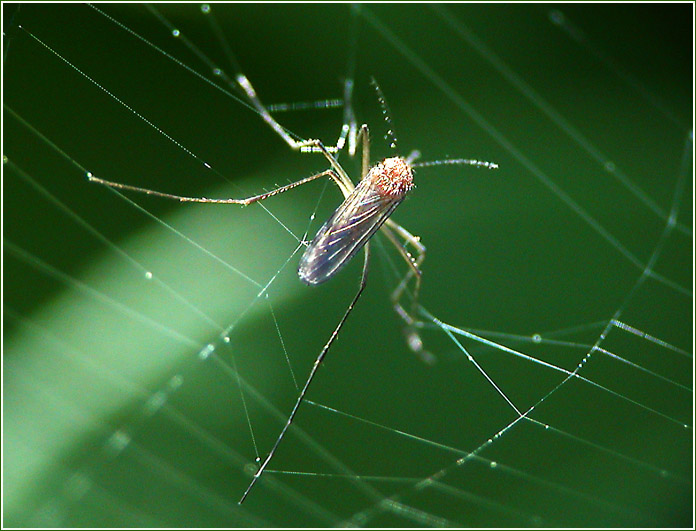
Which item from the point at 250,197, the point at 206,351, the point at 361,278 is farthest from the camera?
the point at 361,278

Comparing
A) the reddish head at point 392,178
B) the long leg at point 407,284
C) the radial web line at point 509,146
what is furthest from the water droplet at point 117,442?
the radial web line at point 509,146

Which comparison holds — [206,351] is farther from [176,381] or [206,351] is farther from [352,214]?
[352,214]

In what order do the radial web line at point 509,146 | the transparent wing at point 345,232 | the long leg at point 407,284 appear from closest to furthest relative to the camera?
the transparent wing at point 345,232, the long leg at point 407,284, the radial web line at point 509,146

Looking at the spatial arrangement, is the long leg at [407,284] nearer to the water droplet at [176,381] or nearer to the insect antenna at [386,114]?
the insect antenna at [386,114]

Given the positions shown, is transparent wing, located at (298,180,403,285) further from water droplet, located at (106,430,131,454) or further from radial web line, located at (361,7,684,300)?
water droplet, located at (106,430,131,454)

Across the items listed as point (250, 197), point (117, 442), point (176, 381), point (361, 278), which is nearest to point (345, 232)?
point (361, 278)

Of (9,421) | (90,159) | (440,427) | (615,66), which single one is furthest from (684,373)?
(9,421)

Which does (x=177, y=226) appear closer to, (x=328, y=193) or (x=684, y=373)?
(x=328, y=193)

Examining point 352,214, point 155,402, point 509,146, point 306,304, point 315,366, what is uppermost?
point 509,146
